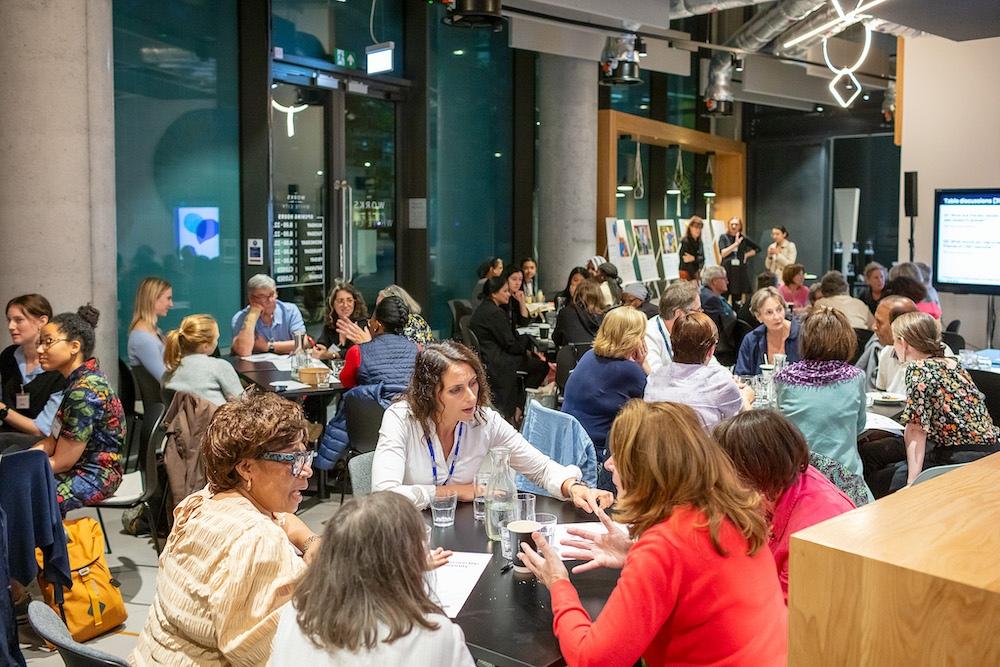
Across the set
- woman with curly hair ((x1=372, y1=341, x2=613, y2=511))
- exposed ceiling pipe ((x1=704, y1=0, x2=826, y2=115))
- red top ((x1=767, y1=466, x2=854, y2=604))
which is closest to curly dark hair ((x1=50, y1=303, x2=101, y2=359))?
woman with curly hair ((x1=372, y1=341, x2=613, y2=511))

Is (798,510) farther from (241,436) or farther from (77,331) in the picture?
(77,331)

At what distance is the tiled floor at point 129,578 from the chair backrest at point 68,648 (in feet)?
7.16

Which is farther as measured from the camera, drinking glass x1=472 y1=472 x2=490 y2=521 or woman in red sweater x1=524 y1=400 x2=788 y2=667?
drinking glass x1=472 y1=472 x2=490 y2=521

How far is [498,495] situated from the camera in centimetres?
304

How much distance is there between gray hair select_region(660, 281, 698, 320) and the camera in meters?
6.52

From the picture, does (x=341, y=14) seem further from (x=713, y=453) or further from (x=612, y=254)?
(x=713, y=453)

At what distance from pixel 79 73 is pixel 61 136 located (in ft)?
1.45

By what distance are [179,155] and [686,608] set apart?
7809mm

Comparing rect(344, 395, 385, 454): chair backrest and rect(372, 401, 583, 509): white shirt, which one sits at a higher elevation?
rect(372, 401, 583, 509): white shirt

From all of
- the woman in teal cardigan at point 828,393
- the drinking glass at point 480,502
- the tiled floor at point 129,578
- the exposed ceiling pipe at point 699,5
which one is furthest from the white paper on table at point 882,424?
the exposed ceiling pipe at point 699,5

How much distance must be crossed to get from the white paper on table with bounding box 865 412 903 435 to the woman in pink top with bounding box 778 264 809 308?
17.3 ft

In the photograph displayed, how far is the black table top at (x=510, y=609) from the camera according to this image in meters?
2.30

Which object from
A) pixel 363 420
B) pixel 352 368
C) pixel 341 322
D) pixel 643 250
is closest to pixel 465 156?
pixel 643 250

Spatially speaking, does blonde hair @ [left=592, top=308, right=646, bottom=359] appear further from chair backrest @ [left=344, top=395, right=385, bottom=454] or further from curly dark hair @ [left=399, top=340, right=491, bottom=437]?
curly dark hair @ [left=399, top=340, right=491, bottom=437]
